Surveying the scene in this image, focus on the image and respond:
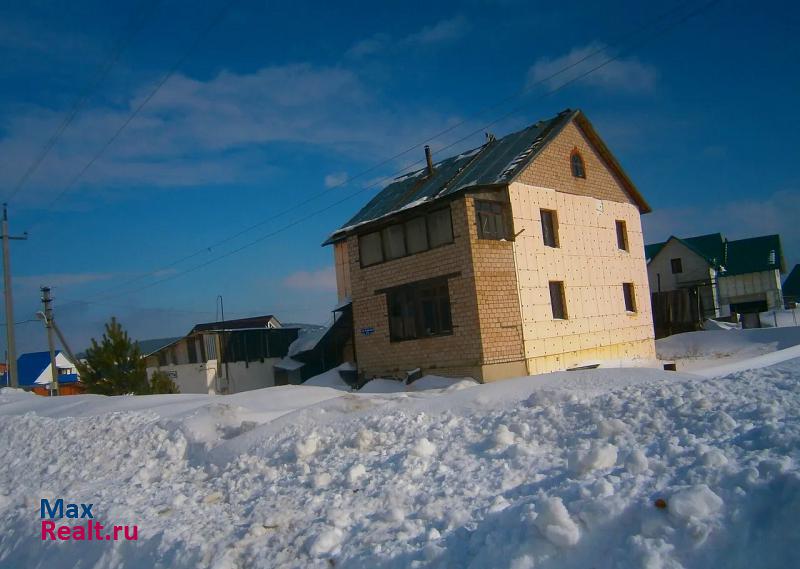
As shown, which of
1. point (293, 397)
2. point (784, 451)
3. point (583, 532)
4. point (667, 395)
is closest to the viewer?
point (583, 532)

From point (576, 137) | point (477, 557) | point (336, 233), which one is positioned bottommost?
point (477, 557)

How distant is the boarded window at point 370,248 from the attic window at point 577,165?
7.16 meters

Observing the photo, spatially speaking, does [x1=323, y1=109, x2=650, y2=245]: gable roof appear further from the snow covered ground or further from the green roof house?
the green roof house

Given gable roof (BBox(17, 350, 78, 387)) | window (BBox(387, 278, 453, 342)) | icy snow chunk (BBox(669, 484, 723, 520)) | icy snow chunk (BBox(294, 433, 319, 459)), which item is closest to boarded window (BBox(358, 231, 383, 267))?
window (BBox(387, 278, 453, 342))

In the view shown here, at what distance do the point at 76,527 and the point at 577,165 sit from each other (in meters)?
19.1

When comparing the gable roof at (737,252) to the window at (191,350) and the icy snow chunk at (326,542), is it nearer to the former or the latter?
the window at (191,350)

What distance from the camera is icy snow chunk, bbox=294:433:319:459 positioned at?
7.50 meters

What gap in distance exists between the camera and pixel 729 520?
13.0 ft

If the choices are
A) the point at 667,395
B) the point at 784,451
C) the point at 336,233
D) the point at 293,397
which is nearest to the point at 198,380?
the point at 336,233

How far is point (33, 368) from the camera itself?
162ft

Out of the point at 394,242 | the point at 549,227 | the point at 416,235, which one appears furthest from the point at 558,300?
the point at 394,242

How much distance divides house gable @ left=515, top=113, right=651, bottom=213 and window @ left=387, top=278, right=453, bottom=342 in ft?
14.0

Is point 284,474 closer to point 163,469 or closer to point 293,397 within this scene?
point 163,469

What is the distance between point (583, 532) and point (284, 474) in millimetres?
3956
